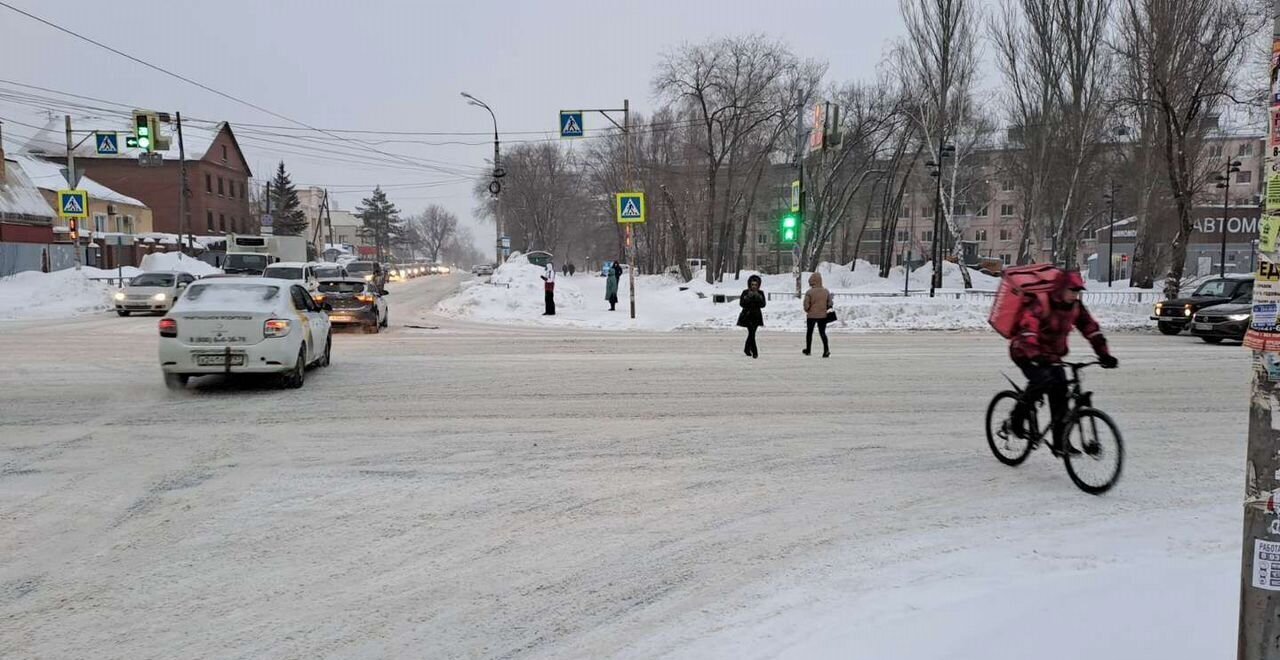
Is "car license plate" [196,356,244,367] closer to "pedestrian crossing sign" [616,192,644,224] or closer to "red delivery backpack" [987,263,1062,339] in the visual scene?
"red delivery backpack" [987,263,1062,339]

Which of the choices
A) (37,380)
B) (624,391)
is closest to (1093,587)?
(624,391)

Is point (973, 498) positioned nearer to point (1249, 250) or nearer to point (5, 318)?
point (5, 318)

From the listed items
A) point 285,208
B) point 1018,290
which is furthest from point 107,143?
point 285,208

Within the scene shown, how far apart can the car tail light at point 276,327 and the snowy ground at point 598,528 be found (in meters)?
0.83

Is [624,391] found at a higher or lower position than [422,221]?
lower

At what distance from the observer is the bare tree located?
25109 millimetres

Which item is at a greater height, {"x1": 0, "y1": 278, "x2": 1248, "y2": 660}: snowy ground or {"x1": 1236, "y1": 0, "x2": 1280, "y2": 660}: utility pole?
{"x1": 1236, "y1": 0, "x2": 1280, "y2": 660}: utility pole

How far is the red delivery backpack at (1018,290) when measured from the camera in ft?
19.8

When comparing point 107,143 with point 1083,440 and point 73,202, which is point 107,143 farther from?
point 1083,440

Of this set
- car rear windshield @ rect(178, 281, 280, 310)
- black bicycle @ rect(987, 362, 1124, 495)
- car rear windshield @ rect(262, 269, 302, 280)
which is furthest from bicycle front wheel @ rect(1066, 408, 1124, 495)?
car rear windshield @ rect(262, 269, 302, 280)

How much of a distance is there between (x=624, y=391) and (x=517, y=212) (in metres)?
80.2

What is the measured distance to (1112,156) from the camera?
180ft

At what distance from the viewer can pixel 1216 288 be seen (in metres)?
20.7

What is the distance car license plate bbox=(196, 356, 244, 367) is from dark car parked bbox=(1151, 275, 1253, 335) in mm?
21187
